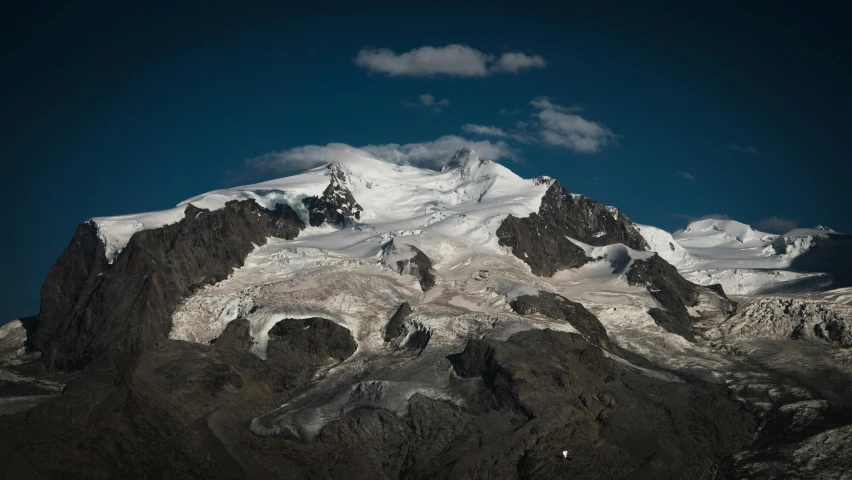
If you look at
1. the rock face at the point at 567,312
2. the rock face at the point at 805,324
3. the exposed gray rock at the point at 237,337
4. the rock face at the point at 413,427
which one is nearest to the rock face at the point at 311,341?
the exposed gray rock at the point at 237,337

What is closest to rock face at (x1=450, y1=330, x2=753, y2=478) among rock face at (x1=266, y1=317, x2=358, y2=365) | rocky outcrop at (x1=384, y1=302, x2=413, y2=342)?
rocky outcrop at (x1=384, y1=302, x2=413, y2=342)

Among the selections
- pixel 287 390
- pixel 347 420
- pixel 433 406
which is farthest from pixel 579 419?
pixel 287 390

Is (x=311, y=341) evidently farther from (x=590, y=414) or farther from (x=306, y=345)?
(x=590, y=414)

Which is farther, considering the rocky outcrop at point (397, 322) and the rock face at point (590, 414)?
the rocky outcrop at point (397, 322)

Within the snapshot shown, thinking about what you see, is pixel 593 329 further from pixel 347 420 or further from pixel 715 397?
pixel 347 420

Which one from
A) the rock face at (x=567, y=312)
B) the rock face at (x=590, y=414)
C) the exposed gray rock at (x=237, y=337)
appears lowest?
the rock face at (x=590, y=414)

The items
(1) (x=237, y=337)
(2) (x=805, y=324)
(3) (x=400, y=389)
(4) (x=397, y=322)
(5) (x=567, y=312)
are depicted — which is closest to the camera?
(3) (x=400, y=389)

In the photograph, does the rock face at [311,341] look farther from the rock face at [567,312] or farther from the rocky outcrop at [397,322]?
the rock face at [567,312]

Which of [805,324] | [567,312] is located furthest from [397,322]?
[805,324]

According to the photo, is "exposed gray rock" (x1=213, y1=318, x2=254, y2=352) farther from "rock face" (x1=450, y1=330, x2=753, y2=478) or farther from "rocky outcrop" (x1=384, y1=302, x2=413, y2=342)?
"rock face" (x1=450, y1=330, x2=753, y2=478)
